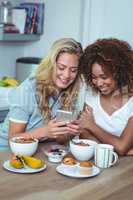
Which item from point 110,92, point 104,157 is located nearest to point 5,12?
point 110,92

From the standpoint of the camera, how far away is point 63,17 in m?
3.19

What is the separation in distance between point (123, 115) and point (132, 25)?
141 centimetres

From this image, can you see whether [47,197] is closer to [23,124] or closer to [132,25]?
[23,124]

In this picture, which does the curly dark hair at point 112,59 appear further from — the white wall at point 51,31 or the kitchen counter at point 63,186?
the white wall at point 51,31

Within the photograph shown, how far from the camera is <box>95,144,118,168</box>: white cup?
1366 mm

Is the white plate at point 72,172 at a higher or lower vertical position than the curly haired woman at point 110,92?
lower

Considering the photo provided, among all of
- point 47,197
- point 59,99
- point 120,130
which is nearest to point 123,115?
point 120,130

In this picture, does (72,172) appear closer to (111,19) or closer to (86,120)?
(86,120)

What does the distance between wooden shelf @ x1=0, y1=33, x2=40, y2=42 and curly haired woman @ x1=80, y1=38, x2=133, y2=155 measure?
1.36m

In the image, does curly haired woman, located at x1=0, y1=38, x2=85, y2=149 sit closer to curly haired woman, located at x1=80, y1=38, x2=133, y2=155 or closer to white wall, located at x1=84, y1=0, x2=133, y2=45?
curly haired woman, located at x1=80, y1=38, x2=133, y2=155

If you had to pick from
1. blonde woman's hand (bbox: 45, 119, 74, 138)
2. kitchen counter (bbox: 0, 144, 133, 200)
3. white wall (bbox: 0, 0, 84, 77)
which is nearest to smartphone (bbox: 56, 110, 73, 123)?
blonde woman's hand (bbox: 45, 119, 74, 138)

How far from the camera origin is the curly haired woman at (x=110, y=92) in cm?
160

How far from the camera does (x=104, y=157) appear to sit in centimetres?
136

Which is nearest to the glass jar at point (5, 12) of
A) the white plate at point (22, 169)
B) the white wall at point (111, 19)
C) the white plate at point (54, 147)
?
the white wall at point (111, 19)
